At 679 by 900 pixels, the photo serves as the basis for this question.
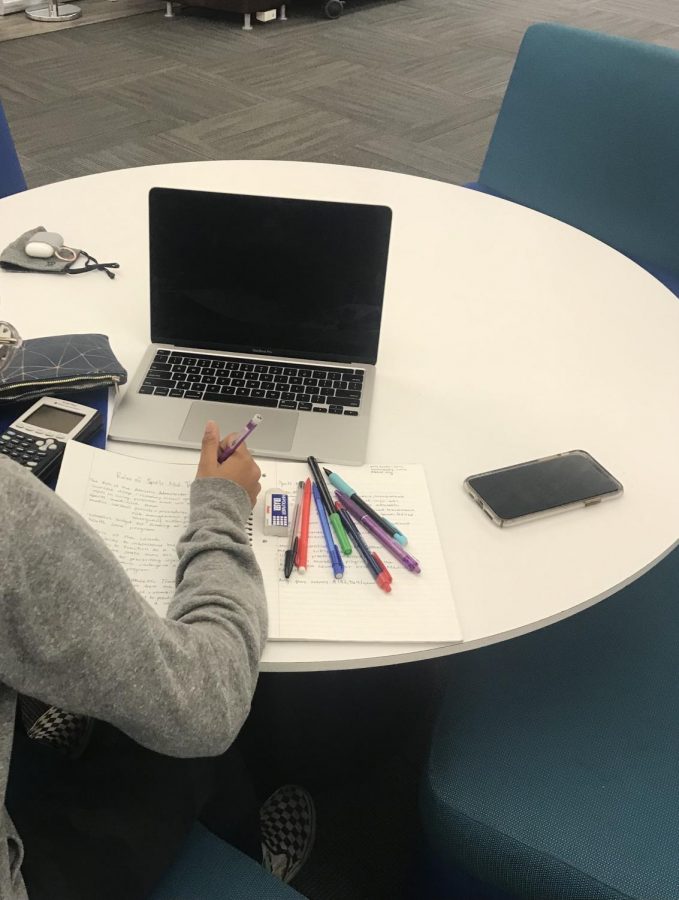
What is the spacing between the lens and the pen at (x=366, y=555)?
0.84 metres

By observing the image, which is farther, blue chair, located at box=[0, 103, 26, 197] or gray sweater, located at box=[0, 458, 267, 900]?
blue chair, located at box=[0, 103, 26, 197]

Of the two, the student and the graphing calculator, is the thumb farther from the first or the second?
the graphing calculator

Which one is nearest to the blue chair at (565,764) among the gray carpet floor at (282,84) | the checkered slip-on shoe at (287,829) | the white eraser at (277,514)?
the checkered slip-on shoe at (287,829)

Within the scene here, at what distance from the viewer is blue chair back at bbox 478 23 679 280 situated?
190 centimetres

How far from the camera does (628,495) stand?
3.24 feet

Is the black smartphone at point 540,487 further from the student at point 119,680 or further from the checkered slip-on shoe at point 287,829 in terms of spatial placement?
the checkered slip-on shoe at point 287,829

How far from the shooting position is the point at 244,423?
105cm

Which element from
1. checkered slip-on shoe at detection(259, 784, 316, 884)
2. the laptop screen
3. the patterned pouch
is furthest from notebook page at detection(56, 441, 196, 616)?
checkered slip-on shoe at detection(259, 784, 316, 884)

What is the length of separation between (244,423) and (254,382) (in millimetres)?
82

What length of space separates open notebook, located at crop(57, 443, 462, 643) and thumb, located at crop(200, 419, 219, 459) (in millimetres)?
65

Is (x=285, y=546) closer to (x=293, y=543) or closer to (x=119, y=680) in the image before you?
(x=293, y=543)

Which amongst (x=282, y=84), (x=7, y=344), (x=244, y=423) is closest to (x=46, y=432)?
(x=7, y=344)

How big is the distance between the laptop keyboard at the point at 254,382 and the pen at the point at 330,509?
127 millimetres

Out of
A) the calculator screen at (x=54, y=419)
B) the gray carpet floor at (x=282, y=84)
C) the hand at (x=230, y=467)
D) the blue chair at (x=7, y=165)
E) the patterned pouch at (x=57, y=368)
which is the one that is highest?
the hand at (x=230, y=467)
